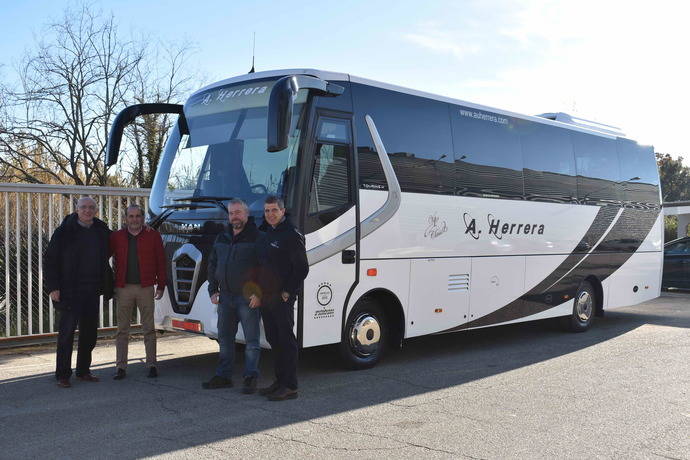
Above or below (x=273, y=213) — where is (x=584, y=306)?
below

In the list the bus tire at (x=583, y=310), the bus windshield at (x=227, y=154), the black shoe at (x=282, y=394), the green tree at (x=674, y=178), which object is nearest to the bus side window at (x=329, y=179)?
the bus windshield at (x=227, y=154)

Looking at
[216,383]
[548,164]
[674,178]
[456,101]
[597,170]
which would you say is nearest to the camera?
[216,383]

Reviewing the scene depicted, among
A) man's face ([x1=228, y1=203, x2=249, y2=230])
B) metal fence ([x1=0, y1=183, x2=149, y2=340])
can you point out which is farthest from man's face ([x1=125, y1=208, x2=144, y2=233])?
metal fence ([x1=0, y1=183, x2=149, y2=340])

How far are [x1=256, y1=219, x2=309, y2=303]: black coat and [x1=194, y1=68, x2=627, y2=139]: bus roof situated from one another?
1.97m

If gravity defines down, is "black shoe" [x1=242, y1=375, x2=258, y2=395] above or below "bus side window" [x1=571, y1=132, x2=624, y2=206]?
below

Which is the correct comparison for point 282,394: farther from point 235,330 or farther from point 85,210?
point 85,210

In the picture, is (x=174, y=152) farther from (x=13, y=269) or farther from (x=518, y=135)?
(x=518, y=135)

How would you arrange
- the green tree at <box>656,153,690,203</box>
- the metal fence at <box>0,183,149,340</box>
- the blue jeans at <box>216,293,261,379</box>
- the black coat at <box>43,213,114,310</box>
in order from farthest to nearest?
the green tree at <box>656,153,690,203</box>
the metal fence at <box>0,183,149,340</box>
the black coat at <box>43,213,114,310</box>
the blue jeans at <box>216,293,261,379</box>

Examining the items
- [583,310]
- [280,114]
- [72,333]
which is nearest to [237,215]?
[280,114]

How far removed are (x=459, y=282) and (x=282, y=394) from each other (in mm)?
3539

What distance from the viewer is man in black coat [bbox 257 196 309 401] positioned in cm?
696

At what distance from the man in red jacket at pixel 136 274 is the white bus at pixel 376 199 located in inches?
11.6

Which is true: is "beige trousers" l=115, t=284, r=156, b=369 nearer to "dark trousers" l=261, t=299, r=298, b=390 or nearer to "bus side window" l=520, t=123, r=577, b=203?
"dark trousers" l=261, t=299, r=298, b=390

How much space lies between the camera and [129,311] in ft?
26.5
